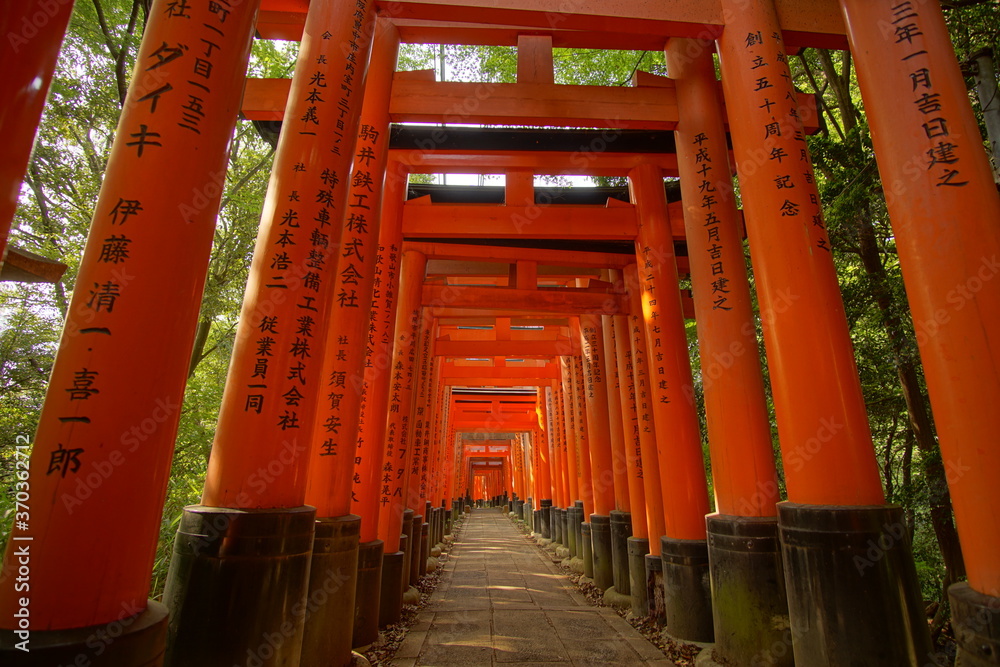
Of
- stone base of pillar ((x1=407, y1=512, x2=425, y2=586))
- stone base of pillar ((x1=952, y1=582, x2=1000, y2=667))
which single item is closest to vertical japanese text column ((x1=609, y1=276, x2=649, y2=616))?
stone base of pillar ((x1=407, y1=512, x2=425, y2=586))

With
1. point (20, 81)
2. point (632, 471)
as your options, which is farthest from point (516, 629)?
point (20, 81)

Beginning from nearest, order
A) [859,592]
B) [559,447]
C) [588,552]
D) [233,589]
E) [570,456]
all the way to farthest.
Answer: [233,589] < [859,592] < [588,552] < [570,456] < [559,447]

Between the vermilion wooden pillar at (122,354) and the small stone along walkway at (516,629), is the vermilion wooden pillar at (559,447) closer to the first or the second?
the small stone along walkway at (516,629)

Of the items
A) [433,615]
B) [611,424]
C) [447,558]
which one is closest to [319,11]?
[433,615]

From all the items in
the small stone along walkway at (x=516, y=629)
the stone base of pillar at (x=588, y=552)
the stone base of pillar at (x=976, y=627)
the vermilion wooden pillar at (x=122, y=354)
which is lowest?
the small stone along walkway at (x=516, y=629)

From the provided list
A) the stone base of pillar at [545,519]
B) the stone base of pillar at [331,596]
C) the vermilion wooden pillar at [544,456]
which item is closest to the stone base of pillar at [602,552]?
the stone base of pillar at [331,596]

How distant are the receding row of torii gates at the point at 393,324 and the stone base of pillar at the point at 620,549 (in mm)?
1041

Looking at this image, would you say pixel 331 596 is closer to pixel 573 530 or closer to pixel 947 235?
pixel 947 235

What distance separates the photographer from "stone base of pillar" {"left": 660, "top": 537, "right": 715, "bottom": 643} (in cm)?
449

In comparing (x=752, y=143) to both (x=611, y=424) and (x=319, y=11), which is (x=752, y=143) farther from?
(x=611, y=424)

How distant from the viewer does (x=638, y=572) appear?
6.14m

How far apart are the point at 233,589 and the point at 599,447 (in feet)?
23.9

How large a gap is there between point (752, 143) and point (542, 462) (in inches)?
587

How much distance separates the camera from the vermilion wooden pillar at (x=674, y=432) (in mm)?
4605
